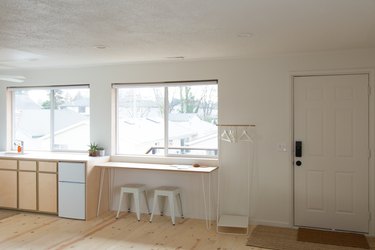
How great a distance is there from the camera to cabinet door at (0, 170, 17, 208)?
558cm

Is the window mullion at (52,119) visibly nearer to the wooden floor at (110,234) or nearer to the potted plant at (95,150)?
the potted plant at (95,150)

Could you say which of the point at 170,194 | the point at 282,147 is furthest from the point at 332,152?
the point at 170,194

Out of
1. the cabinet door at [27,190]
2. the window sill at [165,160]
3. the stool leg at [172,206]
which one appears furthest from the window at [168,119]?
the cabinet door at [27,190]

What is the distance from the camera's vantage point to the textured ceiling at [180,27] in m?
2.64

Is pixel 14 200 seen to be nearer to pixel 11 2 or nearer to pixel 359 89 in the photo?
pixel 11 2

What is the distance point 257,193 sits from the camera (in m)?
4.89

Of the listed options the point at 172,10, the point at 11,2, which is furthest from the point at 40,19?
the point at 172,10

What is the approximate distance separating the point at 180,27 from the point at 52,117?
3.75 meters

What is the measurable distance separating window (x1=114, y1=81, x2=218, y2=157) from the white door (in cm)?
124

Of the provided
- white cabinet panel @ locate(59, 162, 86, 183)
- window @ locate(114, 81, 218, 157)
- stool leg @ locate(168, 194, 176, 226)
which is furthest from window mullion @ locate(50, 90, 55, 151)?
stool leg @ locate(168, 194, 176, 226)

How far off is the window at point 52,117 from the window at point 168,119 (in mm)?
650

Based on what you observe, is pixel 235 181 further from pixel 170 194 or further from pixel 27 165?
pixel 27 165

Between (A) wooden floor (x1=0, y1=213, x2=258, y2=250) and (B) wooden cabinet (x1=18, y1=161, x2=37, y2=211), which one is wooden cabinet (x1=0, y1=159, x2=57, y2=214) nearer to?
(B) wooden cabinet (x1=18, y1=161, x2=37, y2=211)

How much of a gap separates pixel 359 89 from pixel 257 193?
1859 mm
